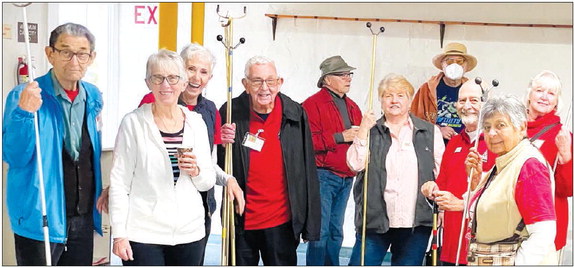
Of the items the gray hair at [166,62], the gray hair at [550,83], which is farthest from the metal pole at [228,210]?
the gray hair at [550,83]

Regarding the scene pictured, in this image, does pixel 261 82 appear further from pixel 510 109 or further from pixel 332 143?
pixel 510 109

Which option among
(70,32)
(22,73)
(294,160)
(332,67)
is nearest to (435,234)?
(294,160)

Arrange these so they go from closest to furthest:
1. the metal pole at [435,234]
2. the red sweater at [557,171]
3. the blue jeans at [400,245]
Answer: the red sweater at [557,171]
the metal pole at [435,234]
the blue jeans at [400,245]

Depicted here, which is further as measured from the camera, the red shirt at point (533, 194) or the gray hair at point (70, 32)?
the gray hair at point (70, 32)

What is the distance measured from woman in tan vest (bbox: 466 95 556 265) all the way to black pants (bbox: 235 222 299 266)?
1.06 m

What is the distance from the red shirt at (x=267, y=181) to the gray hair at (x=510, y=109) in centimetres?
114

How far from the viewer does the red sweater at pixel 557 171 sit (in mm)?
5152

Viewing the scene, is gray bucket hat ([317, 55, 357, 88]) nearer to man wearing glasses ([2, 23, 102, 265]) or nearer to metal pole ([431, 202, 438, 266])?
metal pole ([431, 202, 438, 266])

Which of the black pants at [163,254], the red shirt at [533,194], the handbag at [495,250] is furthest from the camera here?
the black pants at [163,254]

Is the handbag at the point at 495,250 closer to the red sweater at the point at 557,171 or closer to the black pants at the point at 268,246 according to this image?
the red sweater at the point at 557,171

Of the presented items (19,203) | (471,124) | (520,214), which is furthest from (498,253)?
(19,203)

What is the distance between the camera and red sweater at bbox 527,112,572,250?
5.15 m

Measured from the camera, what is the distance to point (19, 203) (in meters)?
5.05

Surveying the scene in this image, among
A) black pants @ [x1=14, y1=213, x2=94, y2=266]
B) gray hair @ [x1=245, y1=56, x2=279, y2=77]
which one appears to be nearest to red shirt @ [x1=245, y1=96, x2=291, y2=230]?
gray hair @ [x1=245, y1=56, x2=279, y2=77]
